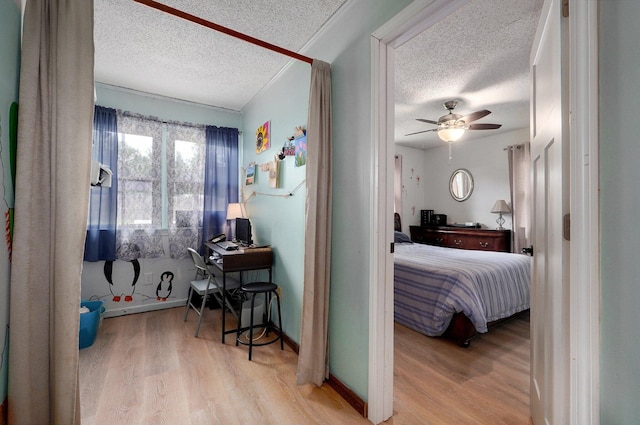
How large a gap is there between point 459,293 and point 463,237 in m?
2.75

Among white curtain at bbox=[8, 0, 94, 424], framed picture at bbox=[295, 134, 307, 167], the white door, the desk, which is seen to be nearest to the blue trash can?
the desk

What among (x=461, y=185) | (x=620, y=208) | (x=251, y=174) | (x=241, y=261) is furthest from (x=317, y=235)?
(x=461, y=185)

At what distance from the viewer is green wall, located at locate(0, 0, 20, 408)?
0.95m

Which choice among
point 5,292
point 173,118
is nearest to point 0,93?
point 5,292

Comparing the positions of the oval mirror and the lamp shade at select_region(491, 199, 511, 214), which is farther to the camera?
the oval mirror

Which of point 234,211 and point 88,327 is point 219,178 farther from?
Answer: point 88,327

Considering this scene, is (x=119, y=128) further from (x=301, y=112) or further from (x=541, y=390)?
(x=541, y=390)

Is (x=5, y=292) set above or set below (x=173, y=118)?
below

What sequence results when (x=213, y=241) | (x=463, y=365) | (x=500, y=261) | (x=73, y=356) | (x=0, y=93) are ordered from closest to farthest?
(x=0, y=93) < (x=73, y=356) < (x=463, y=365) < (x=500, y=261) < (x=213, y=241)

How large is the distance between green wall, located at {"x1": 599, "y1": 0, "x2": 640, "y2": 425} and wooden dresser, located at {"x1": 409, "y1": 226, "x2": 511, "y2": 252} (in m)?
4.35

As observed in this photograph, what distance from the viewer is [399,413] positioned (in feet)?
5.49

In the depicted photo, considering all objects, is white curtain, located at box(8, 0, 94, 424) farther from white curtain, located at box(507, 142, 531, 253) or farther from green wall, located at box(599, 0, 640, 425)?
white curtain, located at box(507, 142, 531, 253)

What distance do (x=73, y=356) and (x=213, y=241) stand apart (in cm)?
231

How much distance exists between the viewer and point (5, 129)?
969mm
